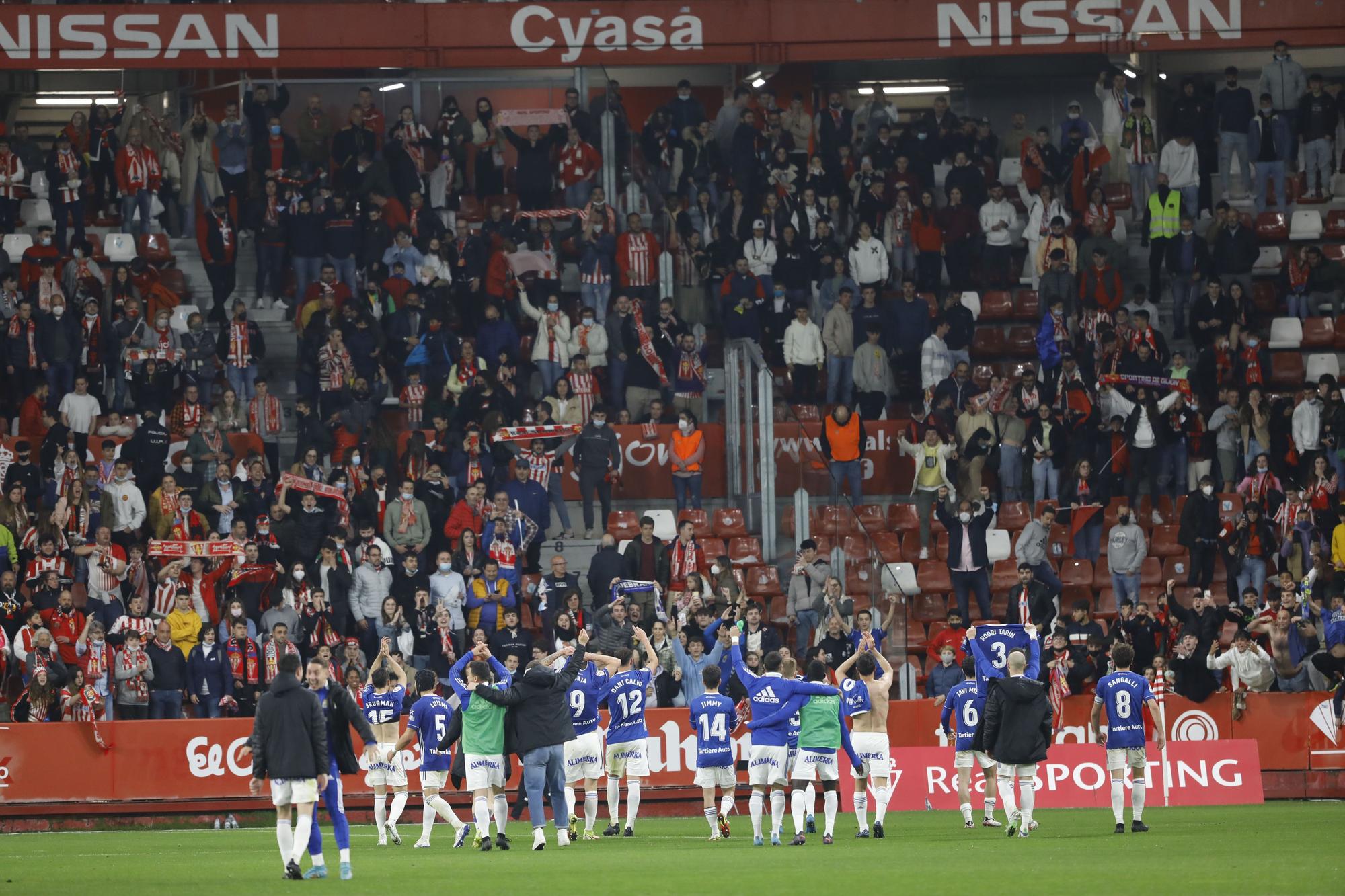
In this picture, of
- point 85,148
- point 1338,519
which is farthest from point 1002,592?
point 85,148

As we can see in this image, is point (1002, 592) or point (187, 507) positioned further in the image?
point (1002, 592)

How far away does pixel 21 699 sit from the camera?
25719mm

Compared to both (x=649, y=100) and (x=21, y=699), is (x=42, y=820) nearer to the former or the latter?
(x=21, y=699)

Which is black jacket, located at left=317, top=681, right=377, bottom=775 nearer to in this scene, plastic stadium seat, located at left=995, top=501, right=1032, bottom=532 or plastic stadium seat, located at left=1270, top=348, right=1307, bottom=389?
plastic stadium seat, located at left=995, top=501, right=1032, bottom=532

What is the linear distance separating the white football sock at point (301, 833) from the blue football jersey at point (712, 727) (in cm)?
575

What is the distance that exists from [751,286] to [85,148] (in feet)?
38.0

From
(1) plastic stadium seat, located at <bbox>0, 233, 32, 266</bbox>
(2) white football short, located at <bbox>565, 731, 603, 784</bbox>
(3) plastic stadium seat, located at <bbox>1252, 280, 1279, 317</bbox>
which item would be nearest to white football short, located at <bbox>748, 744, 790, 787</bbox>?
(2) white football short, located at <bbox>565, 731, 603, 784</bbox>

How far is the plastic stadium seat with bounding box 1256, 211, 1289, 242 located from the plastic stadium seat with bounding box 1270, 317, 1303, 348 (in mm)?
2389

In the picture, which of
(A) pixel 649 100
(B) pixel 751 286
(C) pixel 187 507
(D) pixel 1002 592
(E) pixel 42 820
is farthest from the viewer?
(A) pixel 649 100

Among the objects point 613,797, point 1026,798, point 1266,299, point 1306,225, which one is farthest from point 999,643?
point 1306,225

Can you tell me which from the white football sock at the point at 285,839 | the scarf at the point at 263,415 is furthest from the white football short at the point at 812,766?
the scarf at the point at 263,415

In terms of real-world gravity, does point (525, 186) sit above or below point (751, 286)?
above

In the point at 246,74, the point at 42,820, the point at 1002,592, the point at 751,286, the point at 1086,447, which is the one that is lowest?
the point at 42,820

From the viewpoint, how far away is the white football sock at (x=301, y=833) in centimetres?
1582
